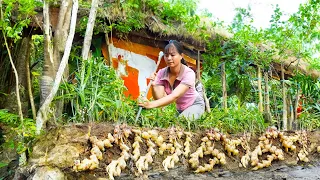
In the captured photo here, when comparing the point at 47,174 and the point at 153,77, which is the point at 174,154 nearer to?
Result: the point at 153,77

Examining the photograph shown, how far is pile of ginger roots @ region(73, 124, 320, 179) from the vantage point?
10.0 feet

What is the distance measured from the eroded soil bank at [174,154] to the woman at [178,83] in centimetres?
41

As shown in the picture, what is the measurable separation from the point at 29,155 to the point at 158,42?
478 centimetres

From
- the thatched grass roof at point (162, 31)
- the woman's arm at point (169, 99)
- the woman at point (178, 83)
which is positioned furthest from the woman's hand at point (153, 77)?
the thatched grass roof at point (162, 31)

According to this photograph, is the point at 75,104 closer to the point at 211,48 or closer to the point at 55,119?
the point at 55,119

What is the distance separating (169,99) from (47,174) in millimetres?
1455

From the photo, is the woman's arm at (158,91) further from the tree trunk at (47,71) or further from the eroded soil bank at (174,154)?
the tree trunk at (47,71)

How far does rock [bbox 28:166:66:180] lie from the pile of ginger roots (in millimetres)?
125

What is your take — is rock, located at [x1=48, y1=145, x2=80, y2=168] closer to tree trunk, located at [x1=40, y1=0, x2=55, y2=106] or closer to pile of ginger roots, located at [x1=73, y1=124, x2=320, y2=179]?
pile of ginger roots, located at [x1=73, y1=124, x2=320, y2=179]

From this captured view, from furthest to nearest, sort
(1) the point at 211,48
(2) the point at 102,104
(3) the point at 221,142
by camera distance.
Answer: (1) the point at 211,48, (3) the point at 221,142, (2) the point at 102,104

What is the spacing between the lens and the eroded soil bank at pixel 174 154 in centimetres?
293

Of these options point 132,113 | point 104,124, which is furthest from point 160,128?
point 104,124

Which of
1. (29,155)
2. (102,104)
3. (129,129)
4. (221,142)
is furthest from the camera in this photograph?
(221,142)

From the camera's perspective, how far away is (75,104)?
358 centimetres
